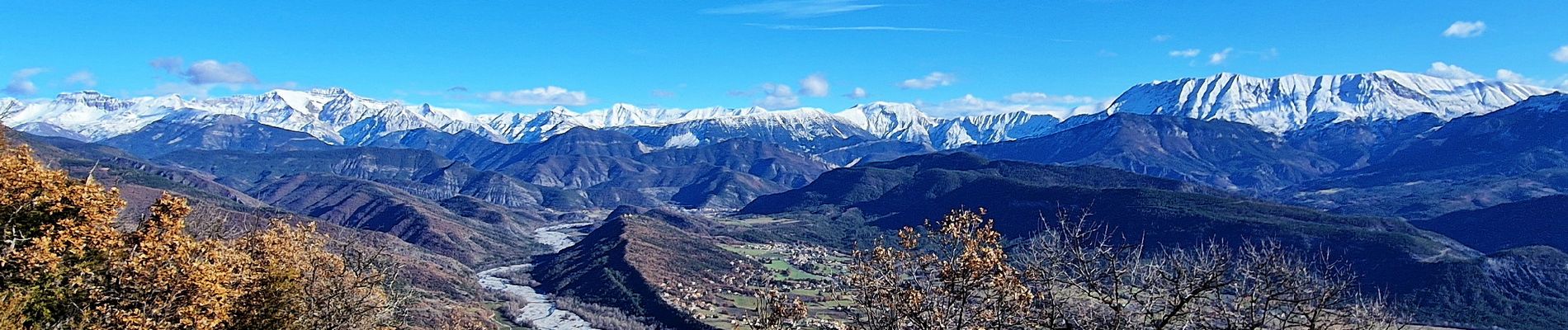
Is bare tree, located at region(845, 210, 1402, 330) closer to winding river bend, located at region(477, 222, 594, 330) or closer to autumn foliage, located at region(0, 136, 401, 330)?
autumn foliage, located at region(0, 136, 401, 330)

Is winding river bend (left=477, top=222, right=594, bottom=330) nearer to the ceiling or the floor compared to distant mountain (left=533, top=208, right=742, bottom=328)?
nearer to the floor

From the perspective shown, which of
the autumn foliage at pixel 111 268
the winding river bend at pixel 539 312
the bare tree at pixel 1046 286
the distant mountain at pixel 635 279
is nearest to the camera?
the bare tree at pixel 1046 286

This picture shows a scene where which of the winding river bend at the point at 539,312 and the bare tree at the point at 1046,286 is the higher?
the bare tree at the point at 1046,286

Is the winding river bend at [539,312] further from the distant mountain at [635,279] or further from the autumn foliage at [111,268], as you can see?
the autumn foliage at [111,268]

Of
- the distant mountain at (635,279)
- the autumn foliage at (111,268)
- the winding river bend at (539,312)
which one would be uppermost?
the autumn foliage at (111,268)

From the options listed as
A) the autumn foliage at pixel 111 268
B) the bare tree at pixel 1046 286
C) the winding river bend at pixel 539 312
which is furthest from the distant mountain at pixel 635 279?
the bare tree at pixel 1046 286

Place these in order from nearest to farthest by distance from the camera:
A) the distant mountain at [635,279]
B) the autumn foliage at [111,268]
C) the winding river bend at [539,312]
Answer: the autumn foliage at [111,268] < the winding river bend at [539,312] < the distant mountain at [635,279]

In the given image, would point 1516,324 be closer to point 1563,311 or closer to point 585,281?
point 1563,311

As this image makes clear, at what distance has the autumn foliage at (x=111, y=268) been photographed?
1936cm

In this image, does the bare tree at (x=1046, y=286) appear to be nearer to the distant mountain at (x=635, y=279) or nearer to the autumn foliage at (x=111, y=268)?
the autumn foliage at (x=111, y=268)

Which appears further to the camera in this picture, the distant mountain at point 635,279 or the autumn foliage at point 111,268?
the distant mountain at point 635,279

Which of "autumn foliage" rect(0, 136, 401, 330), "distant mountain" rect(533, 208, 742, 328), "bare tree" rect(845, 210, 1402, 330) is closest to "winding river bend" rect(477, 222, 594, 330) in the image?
"distant mountain" rect(533, 208, 742, 328)

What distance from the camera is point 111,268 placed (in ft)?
Result: 67.3

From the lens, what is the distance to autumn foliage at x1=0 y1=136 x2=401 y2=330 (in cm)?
1936
